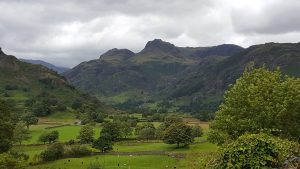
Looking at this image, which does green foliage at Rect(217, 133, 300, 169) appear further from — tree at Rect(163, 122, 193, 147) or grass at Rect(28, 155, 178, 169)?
tree at Rect(163, 122, 193, 147)

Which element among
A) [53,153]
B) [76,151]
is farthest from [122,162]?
[53,153]

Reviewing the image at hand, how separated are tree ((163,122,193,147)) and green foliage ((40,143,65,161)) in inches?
1331

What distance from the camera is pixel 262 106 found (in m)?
49.6

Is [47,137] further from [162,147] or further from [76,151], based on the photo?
[162,147]

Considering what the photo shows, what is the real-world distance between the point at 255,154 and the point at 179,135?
104 meters

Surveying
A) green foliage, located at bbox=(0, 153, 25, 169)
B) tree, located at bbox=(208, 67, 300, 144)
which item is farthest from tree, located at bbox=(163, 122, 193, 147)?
tree, located at bbox=(208, 67, 300, 144)

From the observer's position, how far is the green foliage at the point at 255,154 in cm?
2166

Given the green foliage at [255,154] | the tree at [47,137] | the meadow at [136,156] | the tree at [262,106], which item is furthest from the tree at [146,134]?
the green foliage at [255,154]

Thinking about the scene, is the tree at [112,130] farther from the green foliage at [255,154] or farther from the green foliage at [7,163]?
the green foliage at [255,154]

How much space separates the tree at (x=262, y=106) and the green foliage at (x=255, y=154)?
81.0 ft

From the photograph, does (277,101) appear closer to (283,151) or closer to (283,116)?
(283,116)

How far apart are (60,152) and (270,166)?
332ft

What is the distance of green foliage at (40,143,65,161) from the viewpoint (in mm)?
112688

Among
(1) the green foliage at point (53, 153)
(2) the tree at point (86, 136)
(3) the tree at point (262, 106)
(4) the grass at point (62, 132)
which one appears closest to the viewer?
(3) the tree at point (262, 106)
